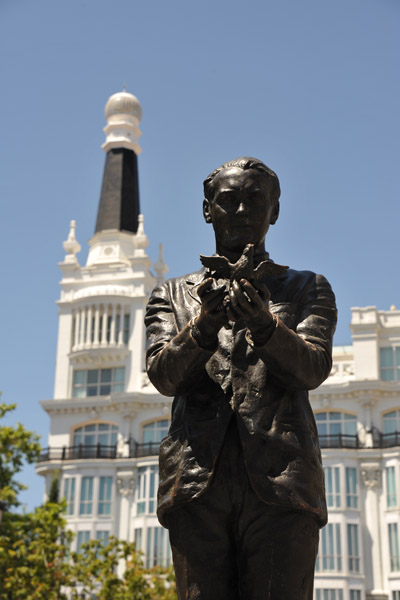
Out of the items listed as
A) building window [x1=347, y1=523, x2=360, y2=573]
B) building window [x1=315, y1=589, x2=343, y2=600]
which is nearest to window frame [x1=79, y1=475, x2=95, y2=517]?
building window [x1=315, y1=589, x2=343, y2=600]

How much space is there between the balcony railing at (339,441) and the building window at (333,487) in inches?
62.5

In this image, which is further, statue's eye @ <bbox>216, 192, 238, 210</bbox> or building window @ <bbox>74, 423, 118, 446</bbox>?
building window @ <bbox>74, 423, 118, 446</bbox>

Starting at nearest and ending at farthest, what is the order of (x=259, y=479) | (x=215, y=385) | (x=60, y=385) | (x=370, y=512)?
1. (x=259, y=479)
2. (x=215, y=385)
3. (x=370, y=512)
4. (x=60, y=385)

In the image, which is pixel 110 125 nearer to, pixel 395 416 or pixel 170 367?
pixel 395 416

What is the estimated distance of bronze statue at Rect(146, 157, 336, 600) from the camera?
14.4 feet

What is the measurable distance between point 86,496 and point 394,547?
64.3 ft

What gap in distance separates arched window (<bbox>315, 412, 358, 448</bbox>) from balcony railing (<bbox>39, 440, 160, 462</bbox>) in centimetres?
1083

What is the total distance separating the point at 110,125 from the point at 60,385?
23003mm

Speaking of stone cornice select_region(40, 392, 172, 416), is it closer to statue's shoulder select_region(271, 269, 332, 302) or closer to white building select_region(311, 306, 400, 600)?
white building select_region(311, 306, 400, 600)

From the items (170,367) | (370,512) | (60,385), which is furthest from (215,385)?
(60,385)

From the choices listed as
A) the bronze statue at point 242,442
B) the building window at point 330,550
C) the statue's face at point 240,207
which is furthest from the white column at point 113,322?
the bronze statue at point 242,442

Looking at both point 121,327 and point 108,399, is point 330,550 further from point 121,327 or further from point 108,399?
point 121,327

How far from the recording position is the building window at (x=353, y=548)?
191 ft

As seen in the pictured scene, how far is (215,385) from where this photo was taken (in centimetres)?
475
